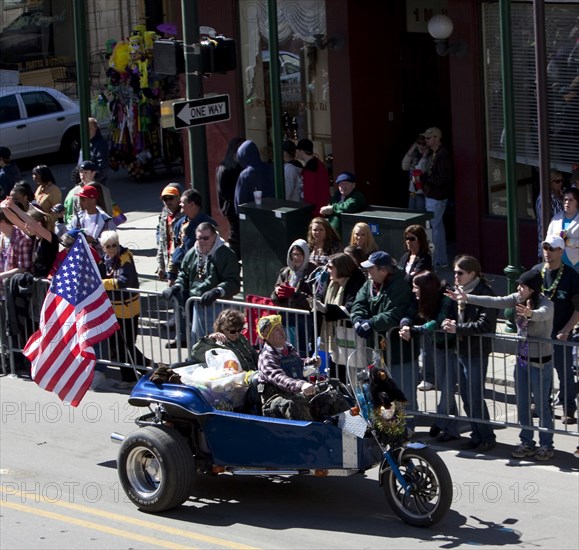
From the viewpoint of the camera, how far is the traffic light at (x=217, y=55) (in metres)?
14.4

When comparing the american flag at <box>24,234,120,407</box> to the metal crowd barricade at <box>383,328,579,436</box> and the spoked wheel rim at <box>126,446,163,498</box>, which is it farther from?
the metal crowd barricade at <box>383,328,579,436</box>

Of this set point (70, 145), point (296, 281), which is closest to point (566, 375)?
point (296, 281)

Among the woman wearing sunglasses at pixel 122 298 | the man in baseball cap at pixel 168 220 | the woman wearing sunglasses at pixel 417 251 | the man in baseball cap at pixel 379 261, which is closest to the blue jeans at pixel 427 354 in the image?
the man in baseball cap at pixel 379 261

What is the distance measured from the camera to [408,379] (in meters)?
11.4

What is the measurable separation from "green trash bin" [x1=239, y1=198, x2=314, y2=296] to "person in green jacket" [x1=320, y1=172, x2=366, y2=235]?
0.37m

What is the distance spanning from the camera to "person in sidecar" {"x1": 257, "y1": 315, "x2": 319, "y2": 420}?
9.67m

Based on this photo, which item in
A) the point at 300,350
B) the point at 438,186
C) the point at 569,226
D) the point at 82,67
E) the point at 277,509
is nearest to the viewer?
the point at 277,509

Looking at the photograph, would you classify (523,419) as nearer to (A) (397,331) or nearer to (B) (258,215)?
(A) (397,331)

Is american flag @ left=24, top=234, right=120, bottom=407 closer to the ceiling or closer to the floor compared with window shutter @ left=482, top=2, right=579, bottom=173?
closer to the floor

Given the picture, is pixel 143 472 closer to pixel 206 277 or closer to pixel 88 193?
pixel 206 277

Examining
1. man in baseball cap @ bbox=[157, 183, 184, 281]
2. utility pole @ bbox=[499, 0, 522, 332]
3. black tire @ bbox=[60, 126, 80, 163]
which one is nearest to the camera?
utility pole @ bbox=[499, 0, 522, 332]

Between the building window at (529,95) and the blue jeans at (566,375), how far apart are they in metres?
5.08

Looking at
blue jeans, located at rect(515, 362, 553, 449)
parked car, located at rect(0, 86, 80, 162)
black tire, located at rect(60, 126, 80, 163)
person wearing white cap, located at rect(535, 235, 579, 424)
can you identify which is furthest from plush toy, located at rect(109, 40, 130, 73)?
blue jeans, located at rect(515, 362, 553, 449)

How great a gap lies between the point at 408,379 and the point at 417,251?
131 centimetres
